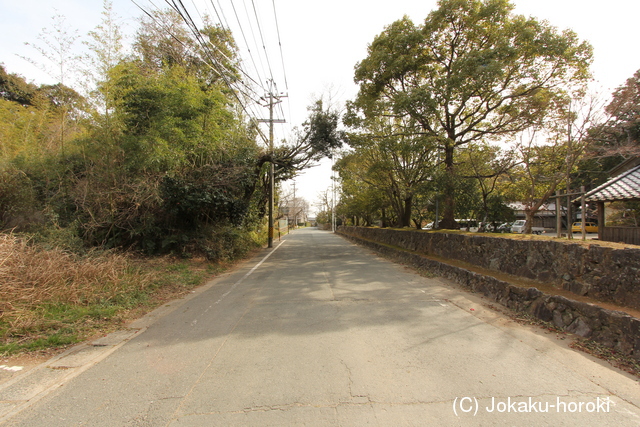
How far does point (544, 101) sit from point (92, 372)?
639 inches

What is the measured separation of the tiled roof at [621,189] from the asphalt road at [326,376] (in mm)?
8816

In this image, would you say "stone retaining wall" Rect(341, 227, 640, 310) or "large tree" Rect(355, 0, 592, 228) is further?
"large tree" Rect(355, 0, 592, 228)

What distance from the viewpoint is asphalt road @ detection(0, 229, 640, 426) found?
2969 millimetres

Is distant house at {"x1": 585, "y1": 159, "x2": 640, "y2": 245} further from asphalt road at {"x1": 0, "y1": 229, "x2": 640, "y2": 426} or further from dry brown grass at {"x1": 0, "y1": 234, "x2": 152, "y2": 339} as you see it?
dry brown grass at {"x1": 0, "y1": 234, "x2": 152, "y2": 339}

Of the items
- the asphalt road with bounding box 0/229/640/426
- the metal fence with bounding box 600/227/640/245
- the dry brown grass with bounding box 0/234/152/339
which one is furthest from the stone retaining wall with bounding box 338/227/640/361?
the dry brown grass with bounding box 0/234/152/339

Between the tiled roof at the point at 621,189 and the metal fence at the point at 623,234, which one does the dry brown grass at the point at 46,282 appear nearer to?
the tiled roof at the point at 621,189

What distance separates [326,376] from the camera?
3.66 metres

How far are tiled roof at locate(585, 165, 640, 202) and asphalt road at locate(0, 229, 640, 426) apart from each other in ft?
28.9

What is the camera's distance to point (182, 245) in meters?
12.0

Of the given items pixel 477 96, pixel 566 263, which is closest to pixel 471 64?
pixel 477 96

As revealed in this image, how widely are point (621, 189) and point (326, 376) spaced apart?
13450mm

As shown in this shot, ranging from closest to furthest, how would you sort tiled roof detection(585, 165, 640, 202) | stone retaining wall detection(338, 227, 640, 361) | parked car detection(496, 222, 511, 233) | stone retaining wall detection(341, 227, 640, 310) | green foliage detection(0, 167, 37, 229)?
stone retaining wall detection(338, 227, 640, 361)
stone retaining wall detection(341, 227, 640, 310)
green foliage detection(0, 167, 37, 229)
tiled roof detection(585, 165, 640, 202)
parked car detection(496, 222, 511, 233)

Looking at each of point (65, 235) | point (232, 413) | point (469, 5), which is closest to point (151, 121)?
point (65, 235)

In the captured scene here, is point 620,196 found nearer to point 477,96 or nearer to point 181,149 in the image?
point 477,96
